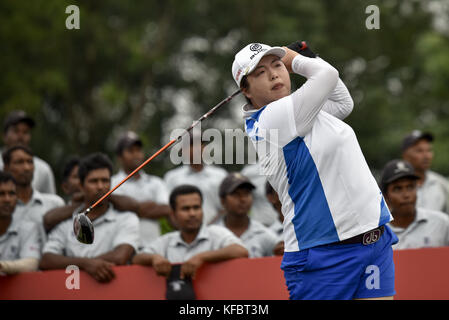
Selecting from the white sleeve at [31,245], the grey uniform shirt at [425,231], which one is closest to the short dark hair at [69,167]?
the white sleeve at [31,245]

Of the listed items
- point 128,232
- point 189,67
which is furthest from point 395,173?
point 189,67

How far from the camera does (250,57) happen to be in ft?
13.3

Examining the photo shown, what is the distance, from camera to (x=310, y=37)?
19953 mm

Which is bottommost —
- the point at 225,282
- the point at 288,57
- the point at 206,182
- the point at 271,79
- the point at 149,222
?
the point at 225,282

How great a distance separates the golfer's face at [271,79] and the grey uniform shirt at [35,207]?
3650 millimetres

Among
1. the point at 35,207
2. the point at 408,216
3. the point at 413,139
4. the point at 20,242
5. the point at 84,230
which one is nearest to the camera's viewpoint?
the point at 84,230

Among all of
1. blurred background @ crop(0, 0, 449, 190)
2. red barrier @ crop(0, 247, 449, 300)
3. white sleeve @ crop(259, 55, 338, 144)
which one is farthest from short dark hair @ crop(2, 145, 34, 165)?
blurred background @ crop(0, 0, 449, 190)

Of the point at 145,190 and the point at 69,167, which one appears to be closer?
the point at 69,167

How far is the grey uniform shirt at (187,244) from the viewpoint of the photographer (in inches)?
249

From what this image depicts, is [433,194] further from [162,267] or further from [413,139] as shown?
[162,267]

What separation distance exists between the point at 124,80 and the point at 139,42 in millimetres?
1559

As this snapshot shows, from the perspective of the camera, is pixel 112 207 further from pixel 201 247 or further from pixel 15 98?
pixel 15 98

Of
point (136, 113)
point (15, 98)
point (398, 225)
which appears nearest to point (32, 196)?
point (398, 225)

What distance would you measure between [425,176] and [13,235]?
4384 millimetres
